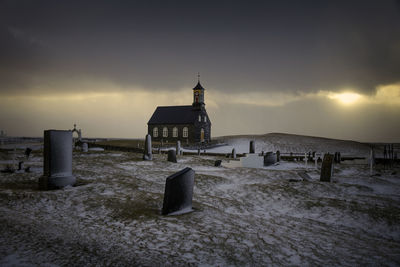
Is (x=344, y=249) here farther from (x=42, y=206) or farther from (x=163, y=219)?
(x=42, y=206)

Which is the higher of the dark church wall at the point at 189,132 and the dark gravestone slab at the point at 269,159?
the dark church wall at the point at 189,132

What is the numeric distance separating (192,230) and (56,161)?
20.4 ft

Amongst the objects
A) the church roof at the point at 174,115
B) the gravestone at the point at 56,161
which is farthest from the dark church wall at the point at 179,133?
the gravestone at the point at 56,161

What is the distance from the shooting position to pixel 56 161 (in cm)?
839

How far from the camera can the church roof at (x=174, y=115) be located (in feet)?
159

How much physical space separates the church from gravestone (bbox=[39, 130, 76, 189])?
1478 inches

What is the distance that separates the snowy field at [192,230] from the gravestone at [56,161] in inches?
31.0

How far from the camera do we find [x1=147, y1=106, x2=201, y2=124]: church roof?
48312mm

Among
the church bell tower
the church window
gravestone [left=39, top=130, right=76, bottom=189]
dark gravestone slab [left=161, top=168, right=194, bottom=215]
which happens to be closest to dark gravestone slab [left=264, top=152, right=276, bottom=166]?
dark gravestone slab [left=161, top=168, right=194, bottom=215]

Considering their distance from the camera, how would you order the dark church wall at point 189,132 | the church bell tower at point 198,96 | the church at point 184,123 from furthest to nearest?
the church bell tower at point 198,96
the church at point 184,123
the dark church wall at point 189,132

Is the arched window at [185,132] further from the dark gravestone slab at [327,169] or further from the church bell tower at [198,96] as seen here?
the dark gravestone slab at [327,169]

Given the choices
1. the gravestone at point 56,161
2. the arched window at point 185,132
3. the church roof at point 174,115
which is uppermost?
the church roof at point 174,115

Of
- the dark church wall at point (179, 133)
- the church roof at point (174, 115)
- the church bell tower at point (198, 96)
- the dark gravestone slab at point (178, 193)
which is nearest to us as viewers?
the dark gravestone slab at point (178, 193)

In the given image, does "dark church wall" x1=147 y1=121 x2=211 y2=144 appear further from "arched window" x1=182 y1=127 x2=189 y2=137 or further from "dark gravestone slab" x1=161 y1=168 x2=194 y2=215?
"dark gravestone slab" x1=161 y1=168 x2=194 y2=215
